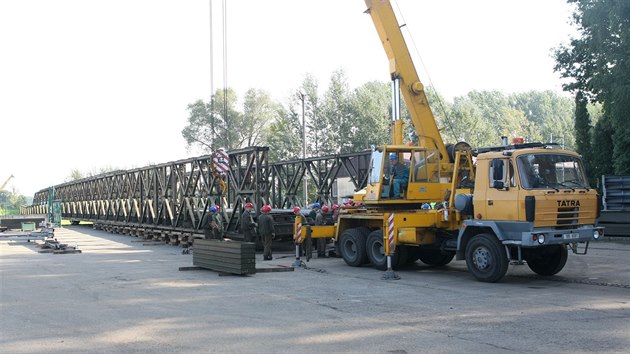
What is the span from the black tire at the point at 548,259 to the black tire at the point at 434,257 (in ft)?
8.07

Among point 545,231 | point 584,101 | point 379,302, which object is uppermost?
point 584,101

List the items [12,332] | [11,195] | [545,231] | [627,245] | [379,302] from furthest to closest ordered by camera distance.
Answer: [11,195] < [627,245] < [545,231] < [379,302] < [12,332]

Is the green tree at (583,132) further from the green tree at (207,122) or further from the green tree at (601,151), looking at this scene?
the green tree at (207,122)

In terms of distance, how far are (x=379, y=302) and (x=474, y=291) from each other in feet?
7.24

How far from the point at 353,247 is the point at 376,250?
92 cm

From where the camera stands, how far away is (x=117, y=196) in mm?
36188

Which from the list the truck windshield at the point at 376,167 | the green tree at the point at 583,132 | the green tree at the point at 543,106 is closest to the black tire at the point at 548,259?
the truck windshield at the point at 376,167

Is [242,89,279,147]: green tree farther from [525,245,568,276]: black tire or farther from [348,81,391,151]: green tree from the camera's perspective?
[525,245,568,276]: black tire

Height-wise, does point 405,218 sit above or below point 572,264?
above

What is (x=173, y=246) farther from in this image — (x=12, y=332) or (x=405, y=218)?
(x=12, y=332)

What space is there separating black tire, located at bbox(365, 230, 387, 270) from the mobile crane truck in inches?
1.0

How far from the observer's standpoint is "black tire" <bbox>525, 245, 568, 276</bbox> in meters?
13.3

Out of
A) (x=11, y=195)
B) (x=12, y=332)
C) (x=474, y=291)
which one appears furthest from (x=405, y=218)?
(x=11, y=195)

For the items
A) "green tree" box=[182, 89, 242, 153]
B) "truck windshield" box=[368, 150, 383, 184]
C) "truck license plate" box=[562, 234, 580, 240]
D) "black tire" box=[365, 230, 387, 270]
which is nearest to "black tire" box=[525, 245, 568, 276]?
"truck license plate" box=[562, 234, 580, 240]
